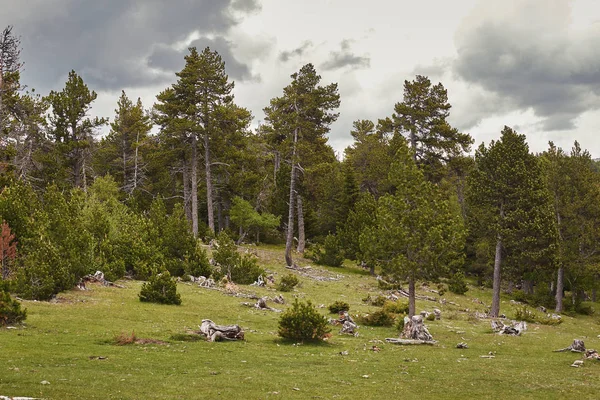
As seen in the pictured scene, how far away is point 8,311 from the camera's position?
18.6 metres

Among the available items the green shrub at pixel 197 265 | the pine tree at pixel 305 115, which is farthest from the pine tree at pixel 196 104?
the green shrub at pixel 197 265

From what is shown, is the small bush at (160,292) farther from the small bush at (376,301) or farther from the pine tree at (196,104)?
the pine tree at (196,104)

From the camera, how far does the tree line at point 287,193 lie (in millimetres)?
29172

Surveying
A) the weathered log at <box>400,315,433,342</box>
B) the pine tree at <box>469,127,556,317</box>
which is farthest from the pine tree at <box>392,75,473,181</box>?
the weathered log at <box>400,315,433,342</box>

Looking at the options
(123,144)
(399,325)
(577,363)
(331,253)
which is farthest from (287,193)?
(577,363)

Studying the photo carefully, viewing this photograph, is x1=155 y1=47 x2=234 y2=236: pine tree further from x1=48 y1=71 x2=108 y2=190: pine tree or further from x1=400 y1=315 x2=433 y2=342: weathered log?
x1=400 y1=315 x2=433 y2=342: weathered log

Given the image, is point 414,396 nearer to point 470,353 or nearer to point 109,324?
point 470,353

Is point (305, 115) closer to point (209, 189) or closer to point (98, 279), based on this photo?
point (209, 189)

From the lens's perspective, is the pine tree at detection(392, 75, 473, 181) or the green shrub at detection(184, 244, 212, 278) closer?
the green shrub at detection(184, 244, 212, 278)

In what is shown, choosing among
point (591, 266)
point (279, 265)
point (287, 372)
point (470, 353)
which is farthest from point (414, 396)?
point (591, 266)

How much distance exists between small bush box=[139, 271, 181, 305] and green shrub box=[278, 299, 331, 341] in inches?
363

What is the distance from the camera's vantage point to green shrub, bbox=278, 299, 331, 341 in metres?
21.2

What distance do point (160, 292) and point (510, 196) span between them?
28.3 metres

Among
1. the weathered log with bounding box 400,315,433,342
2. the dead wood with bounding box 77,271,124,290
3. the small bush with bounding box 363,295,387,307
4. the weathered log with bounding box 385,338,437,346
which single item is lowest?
the small bush with bounding box 363,295,387,307
